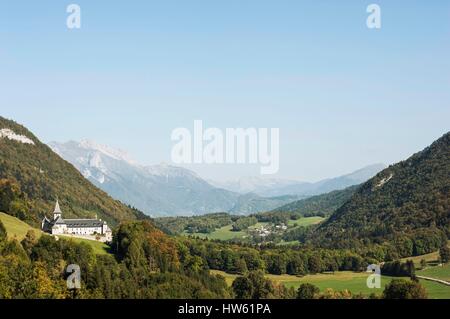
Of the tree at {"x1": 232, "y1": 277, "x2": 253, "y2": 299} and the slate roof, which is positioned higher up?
the slate roof

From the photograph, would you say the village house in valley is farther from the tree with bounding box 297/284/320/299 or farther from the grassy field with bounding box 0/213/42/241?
the tree with bounding box 297/284/320/299

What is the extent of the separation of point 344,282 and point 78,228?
203 feet

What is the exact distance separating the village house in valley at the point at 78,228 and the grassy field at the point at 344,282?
27.5 m

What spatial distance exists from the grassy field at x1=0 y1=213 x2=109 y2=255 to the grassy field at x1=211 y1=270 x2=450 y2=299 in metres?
26.5

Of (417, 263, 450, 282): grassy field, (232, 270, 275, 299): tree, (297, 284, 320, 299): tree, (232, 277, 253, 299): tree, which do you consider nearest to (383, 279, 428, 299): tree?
(297, 284, 320, 299): tree

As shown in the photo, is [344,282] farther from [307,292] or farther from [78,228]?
[78,228]

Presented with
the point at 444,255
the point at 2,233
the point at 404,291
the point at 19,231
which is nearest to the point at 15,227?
the point at 19,231

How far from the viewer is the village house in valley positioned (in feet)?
478

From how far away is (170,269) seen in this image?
122438mm

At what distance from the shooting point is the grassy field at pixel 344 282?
404ft

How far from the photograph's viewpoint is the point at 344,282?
140 meters

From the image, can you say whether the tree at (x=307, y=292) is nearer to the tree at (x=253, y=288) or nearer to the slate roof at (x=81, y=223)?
the tree at (x=253, y=288)
